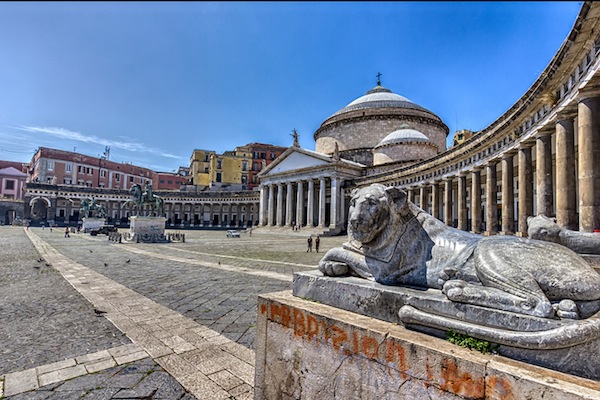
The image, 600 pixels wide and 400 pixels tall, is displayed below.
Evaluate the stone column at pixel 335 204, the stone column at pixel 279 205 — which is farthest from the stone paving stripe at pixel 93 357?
the stone column at pixel 279 205

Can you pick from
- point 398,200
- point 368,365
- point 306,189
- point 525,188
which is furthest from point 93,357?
point 306,189

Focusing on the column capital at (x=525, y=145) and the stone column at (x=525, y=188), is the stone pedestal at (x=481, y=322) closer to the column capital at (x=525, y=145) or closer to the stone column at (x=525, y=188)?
the stone column at (x=525, y=188)

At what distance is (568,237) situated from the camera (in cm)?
322

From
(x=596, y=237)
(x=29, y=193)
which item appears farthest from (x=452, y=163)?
(x=29, y=193)

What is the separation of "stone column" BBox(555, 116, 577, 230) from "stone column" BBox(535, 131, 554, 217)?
1.26 meters

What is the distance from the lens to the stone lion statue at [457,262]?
1762 millimetres

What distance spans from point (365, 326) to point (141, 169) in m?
78.7

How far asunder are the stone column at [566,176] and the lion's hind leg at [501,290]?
1107 cm

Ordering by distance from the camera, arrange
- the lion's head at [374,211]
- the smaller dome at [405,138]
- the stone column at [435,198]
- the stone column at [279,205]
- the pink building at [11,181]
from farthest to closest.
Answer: the pink building at [11,181], the stone column at [279,205], the smaller dome at [405,138], the stone column at [435,198], the lion's head at [374,211]

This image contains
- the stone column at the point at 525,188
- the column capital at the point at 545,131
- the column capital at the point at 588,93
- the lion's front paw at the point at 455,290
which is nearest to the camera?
the lion's front paw at the point at 455,290

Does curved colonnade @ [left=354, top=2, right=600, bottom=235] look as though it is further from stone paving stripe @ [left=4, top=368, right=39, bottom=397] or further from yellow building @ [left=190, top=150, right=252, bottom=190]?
yellow building @ [left=190, top=150, right=252, bottom=190]

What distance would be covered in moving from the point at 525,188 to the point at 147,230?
2226cm

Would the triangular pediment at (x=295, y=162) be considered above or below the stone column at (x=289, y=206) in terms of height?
above

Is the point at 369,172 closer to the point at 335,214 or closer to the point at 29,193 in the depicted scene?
the point at 335,214
